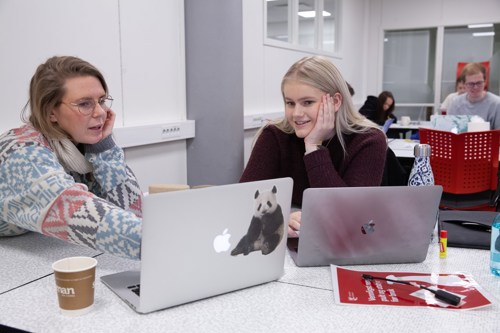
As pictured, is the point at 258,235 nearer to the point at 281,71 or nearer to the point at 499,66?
the point at 281,71

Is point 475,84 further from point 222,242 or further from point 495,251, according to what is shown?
point 222,242

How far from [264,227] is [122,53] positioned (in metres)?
2.07

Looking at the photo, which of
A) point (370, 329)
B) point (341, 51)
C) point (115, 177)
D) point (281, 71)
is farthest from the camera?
point (341, 51)

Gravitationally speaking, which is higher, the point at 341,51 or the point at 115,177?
the point at 341,51

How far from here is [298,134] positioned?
74.4 inches

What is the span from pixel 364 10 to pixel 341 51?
133cm

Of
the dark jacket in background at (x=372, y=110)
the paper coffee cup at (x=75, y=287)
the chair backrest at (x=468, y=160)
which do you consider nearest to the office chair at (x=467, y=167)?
the chair backrest at (x=468, y=160)

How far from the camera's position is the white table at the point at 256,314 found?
0.93 m

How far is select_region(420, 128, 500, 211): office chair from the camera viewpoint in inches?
111

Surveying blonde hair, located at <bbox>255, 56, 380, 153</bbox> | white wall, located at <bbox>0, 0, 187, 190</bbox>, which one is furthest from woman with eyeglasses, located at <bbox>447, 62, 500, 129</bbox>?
blonde hair, located at <bbox>255, 56, 380, 153</bbox>

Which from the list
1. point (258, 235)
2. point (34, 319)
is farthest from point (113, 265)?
point (258, 235)

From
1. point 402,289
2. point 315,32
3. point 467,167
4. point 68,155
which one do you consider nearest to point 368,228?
point 402,289

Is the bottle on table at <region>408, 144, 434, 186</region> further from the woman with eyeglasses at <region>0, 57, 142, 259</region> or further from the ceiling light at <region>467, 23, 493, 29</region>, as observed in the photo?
the ceiling light at <region>467, 23, 493, 29</region>

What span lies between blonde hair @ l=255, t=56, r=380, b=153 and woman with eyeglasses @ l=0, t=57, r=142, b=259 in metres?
0.73
